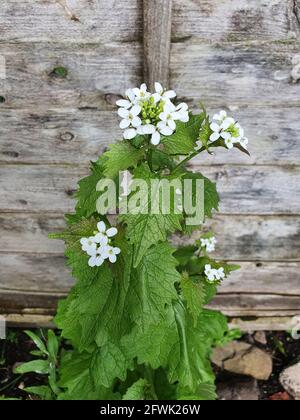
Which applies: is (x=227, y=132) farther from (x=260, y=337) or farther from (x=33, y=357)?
(x=33, y=357)

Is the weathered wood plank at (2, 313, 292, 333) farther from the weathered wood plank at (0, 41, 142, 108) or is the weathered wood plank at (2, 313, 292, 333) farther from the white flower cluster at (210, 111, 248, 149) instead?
the white flower cluster at (210, 111, 248, 149)

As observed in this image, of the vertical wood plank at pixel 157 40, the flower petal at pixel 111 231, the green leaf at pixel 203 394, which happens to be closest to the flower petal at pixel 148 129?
the flower petal at pixel 111 231

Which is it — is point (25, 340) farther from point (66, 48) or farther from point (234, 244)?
point (66, 48)

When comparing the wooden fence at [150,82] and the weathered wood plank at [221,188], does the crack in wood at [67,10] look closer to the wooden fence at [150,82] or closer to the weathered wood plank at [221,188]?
the wooden fence at [150,82]

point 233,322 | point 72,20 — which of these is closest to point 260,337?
point 233,322

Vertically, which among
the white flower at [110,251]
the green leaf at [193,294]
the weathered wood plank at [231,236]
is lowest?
the green leaf at [193,294]

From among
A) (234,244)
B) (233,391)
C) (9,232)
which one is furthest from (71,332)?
(233,391)

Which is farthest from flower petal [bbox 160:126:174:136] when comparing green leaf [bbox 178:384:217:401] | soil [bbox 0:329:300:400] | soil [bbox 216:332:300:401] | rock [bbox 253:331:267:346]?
rock [bbox 253:331:267:346]
